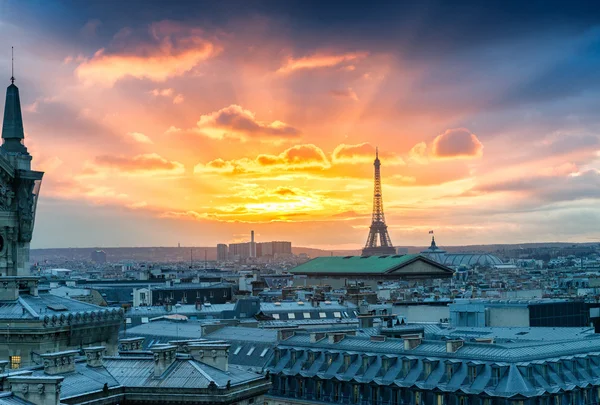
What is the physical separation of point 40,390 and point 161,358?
10.5m

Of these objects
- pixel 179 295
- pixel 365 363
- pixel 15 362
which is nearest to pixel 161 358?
pixel 15 362

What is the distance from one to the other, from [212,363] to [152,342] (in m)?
45.5

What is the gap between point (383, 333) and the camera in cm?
9100

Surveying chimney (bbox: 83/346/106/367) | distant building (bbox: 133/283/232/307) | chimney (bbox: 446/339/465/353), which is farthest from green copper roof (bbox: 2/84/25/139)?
distant building (bbox: 133/283/232/307)

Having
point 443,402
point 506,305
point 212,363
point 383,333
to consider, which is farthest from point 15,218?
point 506,305

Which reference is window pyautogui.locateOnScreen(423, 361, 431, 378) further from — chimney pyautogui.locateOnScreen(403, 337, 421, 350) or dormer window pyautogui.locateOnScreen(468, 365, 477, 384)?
chimney pyautogui.locateOnScreen(403, 337, 421, 350)

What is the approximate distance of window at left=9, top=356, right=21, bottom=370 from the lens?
49.4 m

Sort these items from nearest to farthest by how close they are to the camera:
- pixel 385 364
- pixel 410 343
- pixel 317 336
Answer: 1. pixel 385 364
2. pixel 410 343
3. pixel 317 336

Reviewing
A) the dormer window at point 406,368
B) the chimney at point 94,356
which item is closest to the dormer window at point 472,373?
the dormer window at point 406,368

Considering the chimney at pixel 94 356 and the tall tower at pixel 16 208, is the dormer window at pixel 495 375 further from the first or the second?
the tall tower at pixel 16 208

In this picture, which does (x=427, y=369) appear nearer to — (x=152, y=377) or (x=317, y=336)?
(x=317, y=336)

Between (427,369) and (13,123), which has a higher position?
(13,123)

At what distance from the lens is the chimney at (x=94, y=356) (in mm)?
48906

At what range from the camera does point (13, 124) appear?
2291 inches
